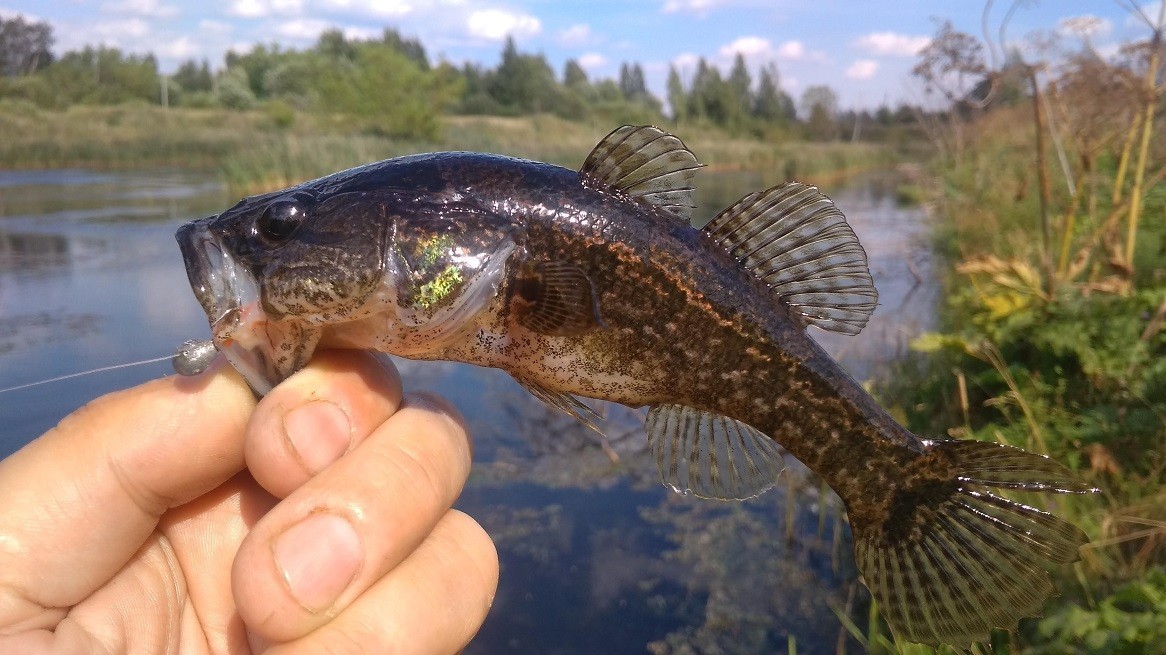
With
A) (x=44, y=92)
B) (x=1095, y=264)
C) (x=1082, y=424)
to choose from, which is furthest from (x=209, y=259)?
(x=44, y=92)

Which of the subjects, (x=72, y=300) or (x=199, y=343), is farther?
(x=72, y=300)

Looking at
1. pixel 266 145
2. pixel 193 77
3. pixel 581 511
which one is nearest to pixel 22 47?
pixel 193 77

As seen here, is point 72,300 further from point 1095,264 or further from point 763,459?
point 1095,264

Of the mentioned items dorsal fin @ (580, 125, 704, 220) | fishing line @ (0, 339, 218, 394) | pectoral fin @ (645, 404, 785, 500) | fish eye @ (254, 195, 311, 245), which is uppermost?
dorsal fin @ (580, 125, 704, 220)

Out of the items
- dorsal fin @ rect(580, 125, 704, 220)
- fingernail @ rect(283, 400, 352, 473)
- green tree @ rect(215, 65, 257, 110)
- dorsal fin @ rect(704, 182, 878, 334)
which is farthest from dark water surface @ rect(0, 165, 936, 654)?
green tree @ rect(215, 65, 257, 110)

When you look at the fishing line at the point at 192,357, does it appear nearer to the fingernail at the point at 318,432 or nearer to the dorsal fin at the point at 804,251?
the fingernail at the point at 318,432

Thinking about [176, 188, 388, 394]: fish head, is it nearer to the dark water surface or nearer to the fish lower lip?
the fish lower lip

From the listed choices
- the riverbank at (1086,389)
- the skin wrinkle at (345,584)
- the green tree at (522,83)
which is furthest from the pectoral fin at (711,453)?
the green tree at (522,83)
